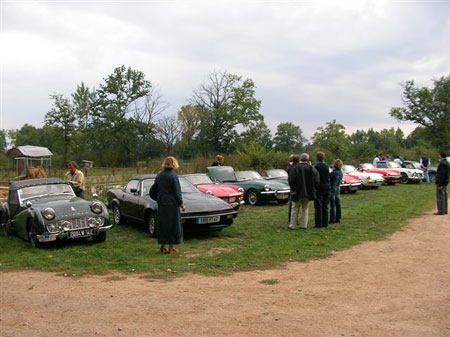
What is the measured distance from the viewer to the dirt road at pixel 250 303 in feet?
14.0

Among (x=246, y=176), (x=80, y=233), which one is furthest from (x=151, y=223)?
(x=246, y=176)

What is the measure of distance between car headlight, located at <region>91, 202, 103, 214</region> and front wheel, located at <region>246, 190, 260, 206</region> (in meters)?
8.33

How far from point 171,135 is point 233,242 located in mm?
55815

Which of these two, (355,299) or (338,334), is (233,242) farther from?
(338,334)

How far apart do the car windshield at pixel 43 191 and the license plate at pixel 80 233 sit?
5.53 feet

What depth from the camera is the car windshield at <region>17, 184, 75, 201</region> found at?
9422 mm

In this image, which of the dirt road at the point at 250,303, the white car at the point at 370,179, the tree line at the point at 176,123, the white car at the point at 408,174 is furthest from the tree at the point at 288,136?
the dirt road at the point at 250,303

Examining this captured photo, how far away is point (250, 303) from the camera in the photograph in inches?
199

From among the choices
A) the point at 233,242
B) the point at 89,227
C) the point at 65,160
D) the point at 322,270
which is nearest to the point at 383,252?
the point at 322,270

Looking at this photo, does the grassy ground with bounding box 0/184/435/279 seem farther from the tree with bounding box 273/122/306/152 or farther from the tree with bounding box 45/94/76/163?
the tree with bounding box 273/122/306/152

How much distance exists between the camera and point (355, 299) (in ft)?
17.2

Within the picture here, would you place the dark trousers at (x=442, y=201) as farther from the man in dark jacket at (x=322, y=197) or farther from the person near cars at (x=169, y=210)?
the person near cars at (x=169, y=210)

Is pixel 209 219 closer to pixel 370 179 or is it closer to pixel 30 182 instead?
pixel 30 182

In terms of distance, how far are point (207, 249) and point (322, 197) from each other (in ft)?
12.7
